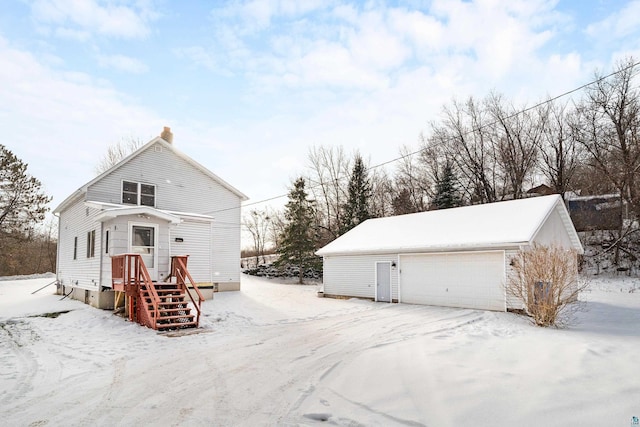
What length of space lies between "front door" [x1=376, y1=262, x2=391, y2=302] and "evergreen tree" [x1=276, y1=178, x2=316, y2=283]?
1078 cm

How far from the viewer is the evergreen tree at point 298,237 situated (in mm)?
26641

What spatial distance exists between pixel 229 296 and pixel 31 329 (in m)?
6.59

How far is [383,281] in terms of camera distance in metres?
16.2

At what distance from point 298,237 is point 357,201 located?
560 centimetres

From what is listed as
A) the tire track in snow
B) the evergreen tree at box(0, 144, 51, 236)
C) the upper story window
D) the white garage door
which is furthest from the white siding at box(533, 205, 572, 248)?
the evergreen tree at box(0, 144, 51, 236)

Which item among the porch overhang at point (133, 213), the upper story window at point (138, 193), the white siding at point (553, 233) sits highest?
the upper story window at point (138, 193)

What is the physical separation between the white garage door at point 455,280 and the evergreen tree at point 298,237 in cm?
1191

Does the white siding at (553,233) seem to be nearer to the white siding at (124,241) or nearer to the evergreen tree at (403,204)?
the white siding at (124,241)

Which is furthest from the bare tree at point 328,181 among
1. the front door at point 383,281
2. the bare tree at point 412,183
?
the front door at point 383,281

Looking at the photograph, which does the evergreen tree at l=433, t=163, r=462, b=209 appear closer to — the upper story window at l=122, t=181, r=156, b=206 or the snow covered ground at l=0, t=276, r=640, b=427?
the snow covered ground at l=0, t=276, r=640, b=427

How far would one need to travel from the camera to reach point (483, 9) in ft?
32.9

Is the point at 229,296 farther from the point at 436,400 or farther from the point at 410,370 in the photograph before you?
the point at 436,400

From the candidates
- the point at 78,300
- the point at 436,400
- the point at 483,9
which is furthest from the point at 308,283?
the point at 436,400

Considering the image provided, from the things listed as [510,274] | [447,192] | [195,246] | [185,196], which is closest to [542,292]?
[510,274]
